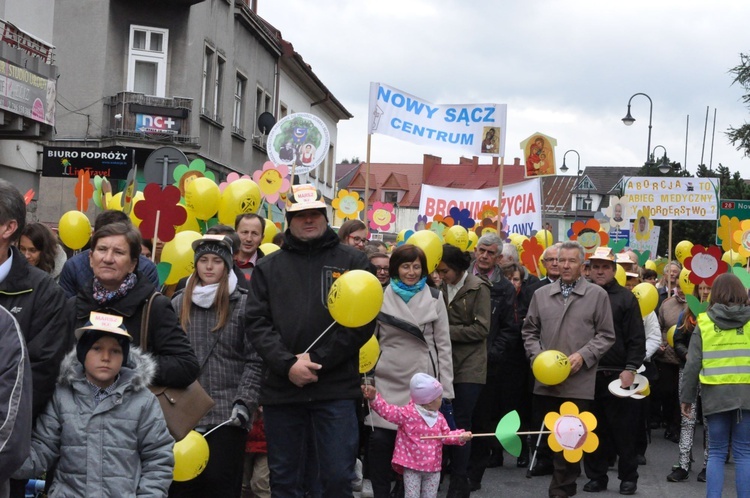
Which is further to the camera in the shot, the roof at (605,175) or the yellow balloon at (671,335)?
the roof at (605,175)

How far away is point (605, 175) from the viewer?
110 meters

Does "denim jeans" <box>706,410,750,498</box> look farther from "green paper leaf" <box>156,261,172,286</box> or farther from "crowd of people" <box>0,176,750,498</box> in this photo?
"green paper leaf" <box>156,261,172,286</box>

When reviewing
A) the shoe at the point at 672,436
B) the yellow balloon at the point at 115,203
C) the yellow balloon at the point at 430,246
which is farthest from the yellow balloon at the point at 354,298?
the shoe at the point at 672,436

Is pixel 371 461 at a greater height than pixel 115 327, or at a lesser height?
lesser

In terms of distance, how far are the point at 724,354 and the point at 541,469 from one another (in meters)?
2.45

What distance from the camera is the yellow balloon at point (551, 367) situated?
24.8ft

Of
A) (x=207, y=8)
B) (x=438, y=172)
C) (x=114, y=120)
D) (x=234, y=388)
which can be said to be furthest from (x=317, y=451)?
(x=438, y=172)

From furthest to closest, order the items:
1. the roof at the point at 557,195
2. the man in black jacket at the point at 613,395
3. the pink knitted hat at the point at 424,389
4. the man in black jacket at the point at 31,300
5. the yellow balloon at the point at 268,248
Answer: the roof at the point at 557,195 < the man in black jacket at the point at 613,395 < the yellow balloon at the point at 268,248 < the pink knitted hat at the point at 424,389 < the man in black jacket at the point at 31,300

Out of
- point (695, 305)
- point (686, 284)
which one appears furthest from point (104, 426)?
point (686, 284)

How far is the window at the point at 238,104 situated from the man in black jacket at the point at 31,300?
946 inches

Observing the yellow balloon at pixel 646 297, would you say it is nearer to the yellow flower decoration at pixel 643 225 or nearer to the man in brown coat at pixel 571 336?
the man in brown coat at pixel 571 336

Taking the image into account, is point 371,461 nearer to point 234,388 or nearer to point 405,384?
point 405,384

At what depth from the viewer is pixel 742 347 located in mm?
7426

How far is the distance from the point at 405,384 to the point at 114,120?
16920 millimetres
